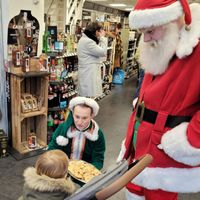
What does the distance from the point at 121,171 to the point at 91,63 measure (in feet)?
11.7

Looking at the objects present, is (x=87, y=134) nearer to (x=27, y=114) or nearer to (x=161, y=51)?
(x=161, y=51)

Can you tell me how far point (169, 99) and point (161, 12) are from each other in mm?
442

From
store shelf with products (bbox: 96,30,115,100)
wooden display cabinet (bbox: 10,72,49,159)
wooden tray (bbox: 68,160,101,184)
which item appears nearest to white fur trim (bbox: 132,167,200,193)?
wooden tray (bbox: 68,160,101,184)

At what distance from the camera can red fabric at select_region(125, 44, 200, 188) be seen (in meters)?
1.31

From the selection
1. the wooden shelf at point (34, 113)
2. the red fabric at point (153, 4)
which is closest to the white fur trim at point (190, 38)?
the red fabric at point (153, 4)

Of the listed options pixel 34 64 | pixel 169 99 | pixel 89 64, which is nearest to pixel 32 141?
pixel 34 64

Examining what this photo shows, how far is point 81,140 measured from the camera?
6.88ft

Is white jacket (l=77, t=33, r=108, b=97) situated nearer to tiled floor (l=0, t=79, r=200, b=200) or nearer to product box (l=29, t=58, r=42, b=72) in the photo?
tiled floor (l=0, t=79, r=200, b=200)

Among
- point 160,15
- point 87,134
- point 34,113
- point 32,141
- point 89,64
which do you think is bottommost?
point 32,141

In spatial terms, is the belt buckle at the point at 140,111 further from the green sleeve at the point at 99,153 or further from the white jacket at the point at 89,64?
the white jacket at the point at 89,64

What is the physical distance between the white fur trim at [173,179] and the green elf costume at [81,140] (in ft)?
2.16

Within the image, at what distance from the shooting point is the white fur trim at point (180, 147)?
1.32 metres

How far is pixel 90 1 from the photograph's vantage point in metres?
9.77

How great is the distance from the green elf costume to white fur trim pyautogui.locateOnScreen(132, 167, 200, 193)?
0.66 m
